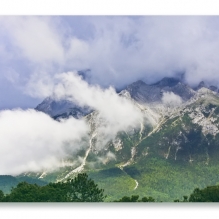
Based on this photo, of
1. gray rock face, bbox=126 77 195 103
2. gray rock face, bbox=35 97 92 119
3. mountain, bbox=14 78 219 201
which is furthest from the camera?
gray rock face, bbox=126 77 195 103

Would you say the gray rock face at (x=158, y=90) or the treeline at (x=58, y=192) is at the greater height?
the gray rock face at (x=158, y=90)

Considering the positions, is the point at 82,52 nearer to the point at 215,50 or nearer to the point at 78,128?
the point at 78,128

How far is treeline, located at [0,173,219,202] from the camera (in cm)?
639

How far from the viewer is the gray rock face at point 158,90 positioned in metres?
7.54

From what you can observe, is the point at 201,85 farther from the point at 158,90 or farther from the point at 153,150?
the point at 153,150

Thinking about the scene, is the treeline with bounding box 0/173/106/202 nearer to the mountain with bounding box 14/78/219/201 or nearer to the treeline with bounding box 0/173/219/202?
the treeline with bounding box 0/173/219/202

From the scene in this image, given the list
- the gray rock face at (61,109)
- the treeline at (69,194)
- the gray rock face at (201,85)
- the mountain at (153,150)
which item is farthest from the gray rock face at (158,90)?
the treeline at (69,194)

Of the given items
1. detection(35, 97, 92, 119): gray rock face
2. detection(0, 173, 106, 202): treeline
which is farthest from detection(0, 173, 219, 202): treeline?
detection(35, 97, 92, 119): gray rock face

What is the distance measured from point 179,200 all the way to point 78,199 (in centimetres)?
182

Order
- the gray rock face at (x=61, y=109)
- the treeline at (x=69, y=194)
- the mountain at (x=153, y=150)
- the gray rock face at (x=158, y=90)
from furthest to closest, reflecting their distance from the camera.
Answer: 1. the gray rock face at (x=158, y=90)
2. the gray rock face at (x=61, y=109)
3. the mountain at (x=153, y=150)
4. the treeline at (x=69, y=194)

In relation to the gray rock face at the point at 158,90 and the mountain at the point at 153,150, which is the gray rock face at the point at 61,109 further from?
the gray rock face at the point at 158,90

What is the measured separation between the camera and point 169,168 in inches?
312
